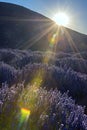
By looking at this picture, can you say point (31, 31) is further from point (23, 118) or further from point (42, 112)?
point (23, 118)

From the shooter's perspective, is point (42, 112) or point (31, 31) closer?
point (42, 112)

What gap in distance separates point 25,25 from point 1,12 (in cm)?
431

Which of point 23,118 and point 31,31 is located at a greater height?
point 31,31

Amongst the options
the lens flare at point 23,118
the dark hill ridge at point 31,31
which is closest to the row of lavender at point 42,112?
the lens flare at point 23,118

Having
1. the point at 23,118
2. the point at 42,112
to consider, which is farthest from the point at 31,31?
the point at 23,118

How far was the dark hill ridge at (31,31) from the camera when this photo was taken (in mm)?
45625

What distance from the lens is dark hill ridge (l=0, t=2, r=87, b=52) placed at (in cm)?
4562

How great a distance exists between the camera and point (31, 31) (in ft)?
178

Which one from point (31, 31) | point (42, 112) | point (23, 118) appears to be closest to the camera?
point (23, 118)

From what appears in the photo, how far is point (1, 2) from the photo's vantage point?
59.8 metres

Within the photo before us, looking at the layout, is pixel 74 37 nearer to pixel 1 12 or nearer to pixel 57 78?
pixel 1 12

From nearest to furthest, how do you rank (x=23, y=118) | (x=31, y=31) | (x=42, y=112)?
(x=23, y=118) < (x=42, y=112) < (x=31, y=31)

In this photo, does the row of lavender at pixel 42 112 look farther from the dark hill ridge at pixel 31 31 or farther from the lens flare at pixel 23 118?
the dark hill ridge at pixel 31 31

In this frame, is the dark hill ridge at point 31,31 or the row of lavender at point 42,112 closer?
the row of lavender at point 42,112
